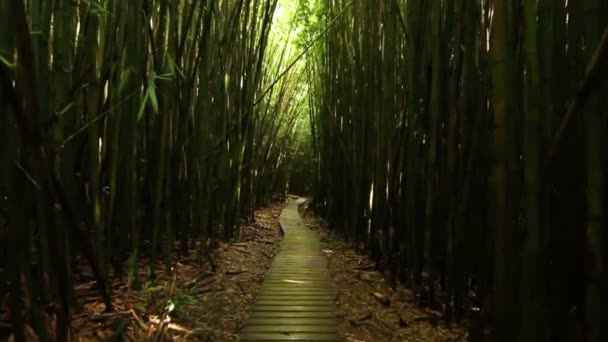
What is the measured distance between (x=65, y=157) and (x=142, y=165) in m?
0.71

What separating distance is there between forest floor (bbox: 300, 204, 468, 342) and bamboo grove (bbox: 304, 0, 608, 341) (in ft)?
0.25

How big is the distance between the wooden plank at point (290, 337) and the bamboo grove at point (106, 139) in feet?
1.53

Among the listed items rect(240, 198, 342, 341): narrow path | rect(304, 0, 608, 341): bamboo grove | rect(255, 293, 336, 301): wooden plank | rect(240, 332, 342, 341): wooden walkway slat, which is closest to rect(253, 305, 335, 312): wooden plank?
rect(240, 198, 342, 341): narrow path

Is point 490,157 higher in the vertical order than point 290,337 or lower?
higher

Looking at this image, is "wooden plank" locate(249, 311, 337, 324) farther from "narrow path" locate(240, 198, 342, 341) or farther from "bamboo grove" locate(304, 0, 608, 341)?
"bamboo grove" locate(304, 0, 608, 341)

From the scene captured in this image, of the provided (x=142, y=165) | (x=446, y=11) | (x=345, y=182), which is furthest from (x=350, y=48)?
(x=142, y=165)

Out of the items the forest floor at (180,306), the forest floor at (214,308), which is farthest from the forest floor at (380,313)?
the forest floor at (180,306)

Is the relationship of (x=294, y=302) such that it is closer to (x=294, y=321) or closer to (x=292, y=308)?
(x=292, y=308)

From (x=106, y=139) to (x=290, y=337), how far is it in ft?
3.38

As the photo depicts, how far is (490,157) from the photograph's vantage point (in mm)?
1270

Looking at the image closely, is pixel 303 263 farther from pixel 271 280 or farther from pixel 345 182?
pixel 345 182

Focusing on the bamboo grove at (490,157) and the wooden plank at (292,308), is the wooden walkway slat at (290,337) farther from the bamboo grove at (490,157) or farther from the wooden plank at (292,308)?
the bamboo grove at (490,157)

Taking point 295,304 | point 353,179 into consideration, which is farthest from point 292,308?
point 353,179

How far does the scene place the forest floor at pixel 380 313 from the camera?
1.66 m
